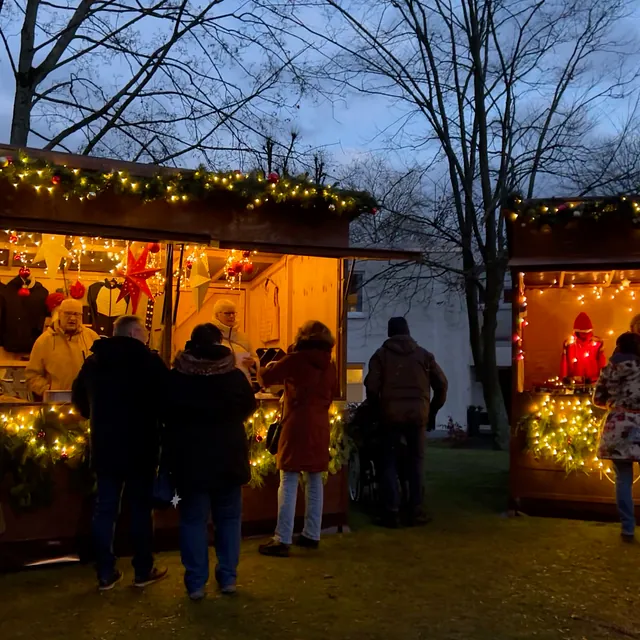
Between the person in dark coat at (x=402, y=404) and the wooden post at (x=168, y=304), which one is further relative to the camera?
the person in dark coat at (x=402, y=404)

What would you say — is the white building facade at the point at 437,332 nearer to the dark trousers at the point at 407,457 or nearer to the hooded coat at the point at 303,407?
the dark trousers at the point at 407,457

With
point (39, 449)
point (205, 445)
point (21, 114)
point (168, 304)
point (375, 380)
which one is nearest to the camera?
point (205, 445)

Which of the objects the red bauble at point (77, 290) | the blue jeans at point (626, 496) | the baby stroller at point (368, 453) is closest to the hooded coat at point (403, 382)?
the baby stroller at point (368, 453)

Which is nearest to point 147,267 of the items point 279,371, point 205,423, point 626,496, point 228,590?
point 279,371

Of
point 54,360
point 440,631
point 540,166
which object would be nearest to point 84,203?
point 54,360

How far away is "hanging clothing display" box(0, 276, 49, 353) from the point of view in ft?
27.9

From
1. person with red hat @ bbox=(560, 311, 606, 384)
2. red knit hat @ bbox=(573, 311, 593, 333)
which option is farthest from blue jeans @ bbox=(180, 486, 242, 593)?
red knit hat @ bbox=(573, 311, 593, 333)

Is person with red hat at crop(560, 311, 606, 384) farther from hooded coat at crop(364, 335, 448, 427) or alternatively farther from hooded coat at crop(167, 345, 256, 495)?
hooded coat at crop(167, 345, 256, 495)

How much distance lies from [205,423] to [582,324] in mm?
5449

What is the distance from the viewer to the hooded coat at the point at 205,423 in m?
4.76

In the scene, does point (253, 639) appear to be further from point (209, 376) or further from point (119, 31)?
point (119, 31)

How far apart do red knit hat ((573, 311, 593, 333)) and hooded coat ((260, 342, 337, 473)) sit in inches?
152

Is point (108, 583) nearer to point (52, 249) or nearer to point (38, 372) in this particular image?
point (38, 372)

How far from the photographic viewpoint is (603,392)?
6598 mm
